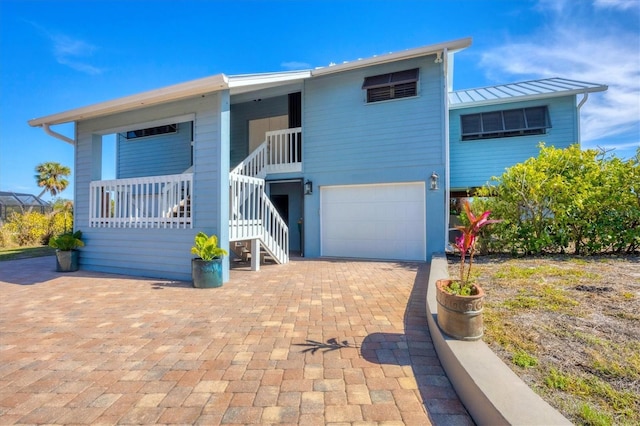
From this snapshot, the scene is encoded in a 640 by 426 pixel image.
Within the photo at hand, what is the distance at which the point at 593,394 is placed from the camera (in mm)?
1834

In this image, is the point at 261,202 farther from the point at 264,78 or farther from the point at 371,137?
the point at 371,137

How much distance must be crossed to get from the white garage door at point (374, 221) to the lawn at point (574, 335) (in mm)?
3398

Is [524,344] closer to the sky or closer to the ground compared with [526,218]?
closer to the ground

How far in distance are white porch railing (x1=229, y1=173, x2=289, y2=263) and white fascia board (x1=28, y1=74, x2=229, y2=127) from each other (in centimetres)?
174

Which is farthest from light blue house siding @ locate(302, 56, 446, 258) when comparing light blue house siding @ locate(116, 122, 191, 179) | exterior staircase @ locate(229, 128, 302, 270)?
light blue house siding @ locate(116, 122, 191, 179)

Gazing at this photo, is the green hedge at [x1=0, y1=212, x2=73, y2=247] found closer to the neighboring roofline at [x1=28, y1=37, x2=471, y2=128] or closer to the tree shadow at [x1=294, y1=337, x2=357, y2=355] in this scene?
the neighboring roofline at [x1=28, y1=37, x2=471, y2=128]

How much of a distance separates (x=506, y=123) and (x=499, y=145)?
75cm

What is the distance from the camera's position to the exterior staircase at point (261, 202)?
6.50m

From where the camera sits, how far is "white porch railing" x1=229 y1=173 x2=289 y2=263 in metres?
6.34

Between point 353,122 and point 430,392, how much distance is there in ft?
24.4

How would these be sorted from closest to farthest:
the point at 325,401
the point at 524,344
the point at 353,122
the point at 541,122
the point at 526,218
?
1. the point at 325,401
2. the point at 524,344
3. the point at 526,218
4. the point at 353,122
5. the point at 541,122

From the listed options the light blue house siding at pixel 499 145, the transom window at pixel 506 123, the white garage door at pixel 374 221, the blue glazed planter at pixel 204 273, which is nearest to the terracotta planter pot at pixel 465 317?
the blue glazed planter at pixel 204 273

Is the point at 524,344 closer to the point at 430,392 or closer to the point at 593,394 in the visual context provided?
the point at 593,394

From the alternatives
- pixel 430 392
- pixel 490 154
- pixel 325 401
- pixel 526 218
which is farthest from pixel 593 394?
pixel 490 154
